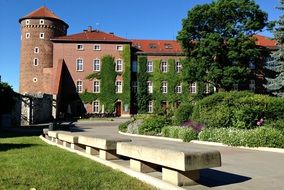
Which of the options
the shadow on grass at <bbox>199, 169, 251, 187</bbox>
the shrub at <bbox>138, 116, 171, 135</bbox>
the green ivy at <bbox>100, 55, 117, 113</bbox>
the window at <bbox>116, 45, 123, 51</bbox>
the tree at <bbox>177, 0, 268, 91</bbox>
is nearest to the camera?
the shadow on grass at <bbox>199, 169, 251, 187</bbox>

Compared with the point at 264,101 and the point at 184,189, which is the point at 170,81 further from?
the point at 184,189

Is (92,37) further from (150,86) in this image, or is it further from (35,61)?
(150,86)

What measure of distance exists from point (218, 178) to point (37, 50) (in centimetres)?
5671

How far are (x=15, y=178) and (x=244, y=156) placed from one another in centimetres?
742

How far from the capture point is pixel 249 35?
47844 mm

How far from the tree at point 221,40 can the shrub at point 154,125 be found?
71.5 feet

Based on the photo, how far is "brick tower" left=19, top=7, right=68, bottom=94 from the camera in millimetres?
61031

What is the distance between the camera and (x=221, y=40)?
46.5m

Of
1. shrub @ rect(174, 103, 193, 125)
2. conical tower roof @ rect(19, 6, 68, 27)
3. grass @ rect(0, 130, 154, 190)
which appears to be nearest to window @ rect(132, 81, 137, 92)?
conical tower roof @ rect(19, 6, 68, 27)

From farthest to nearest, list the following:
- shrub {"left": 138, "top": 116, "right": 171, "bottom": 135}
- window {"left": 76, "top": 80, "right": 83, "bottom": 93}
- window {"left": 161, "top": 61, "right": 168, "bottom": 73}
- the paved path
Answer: window {"left": 161, "top": 61, "right": 168, "bottom": 73} < window {"left": 76, "top": 80, "right": 83, "bottom": 93} < shrub {"left": 138, "top": 116, "right": 171, "bottom": 135} < the paved path

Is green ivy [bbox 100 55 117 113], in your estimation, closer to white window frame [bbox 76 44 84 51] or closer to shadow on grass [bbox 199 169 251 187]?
white window frame [bbox 76 44 84 51]

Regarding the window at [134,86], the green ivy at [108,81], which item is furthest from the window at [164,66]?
the green ivy at [108,81]

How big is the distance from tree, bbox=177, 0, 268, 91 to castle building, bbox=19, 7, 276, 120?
424 inches

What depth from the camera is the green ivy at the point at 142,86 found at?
5803cm
